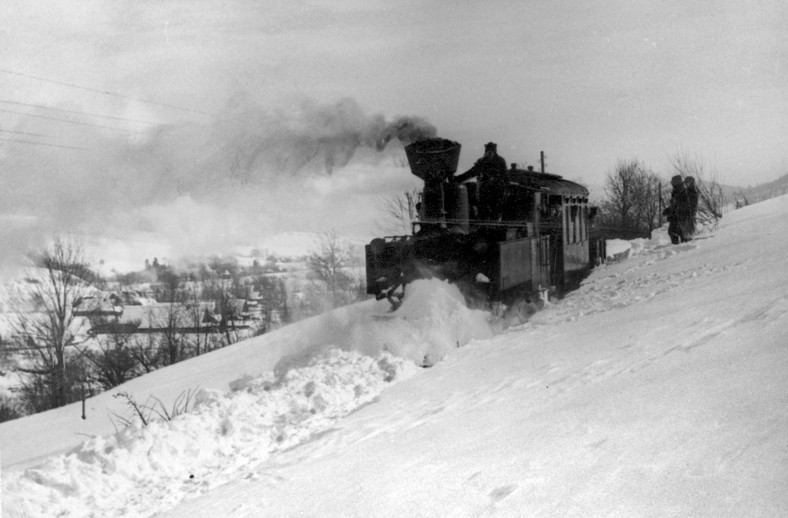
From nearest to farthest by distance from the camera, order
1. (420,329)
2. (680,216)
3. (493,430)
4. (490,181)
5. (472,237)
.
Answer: (493,430) < (420,329) < (472,237) < (490,181) < (680,216)

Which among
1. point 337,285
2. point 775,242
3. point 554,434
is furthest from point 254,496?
point 337,285

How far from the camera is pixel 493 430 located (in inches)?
187

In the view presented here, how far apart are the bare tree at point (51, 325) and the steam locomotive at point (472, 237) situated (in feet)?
68.1

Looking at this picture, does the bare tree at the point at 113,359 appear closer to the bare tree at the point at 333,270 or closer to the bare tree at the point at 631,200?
the bare tree at the point at 333,270

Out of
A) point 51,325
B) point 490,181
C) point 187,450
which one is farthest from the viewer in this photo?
point 51,325

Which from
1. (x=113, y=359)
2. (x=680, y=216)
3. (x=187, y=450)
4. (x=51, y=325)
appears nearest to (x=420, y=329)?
(x=187, y=450)

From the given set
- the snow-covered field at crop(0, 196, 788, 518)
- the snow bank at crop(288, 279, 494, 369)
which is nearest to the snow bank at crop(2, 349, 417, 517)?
the snow-covered field at crop(0, 196, 788, 518)

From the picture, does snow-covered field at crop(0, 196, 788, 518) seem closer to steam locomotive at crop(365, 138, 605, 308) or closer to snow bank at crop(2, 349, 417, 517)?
snow bank at crop(2, 349, 417, 517)

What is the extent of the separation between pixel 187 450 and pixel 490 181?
835 cm

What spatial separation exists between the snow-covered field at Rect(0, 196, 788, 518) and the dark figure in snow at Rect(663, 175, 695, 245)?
30.3 ft

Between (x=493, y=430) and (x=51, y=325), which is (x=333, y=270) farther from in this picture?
(x=493, y=430)

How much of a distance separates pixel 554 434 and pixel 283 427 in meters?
2.93

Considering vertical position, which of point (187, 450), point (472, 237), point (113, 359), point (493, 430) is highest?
point (472, 237)

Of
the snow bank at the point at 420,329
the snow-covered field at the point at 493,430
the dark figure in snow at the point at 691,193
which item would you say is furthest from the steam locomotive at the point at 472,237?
the dark figure in snow at the point at 691,193
